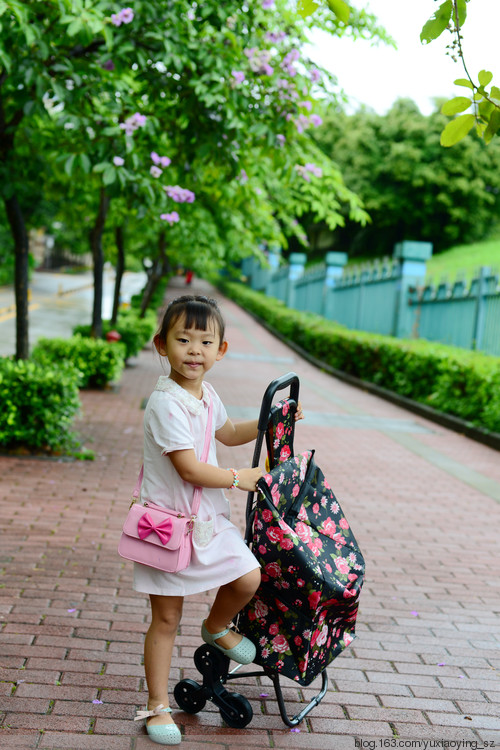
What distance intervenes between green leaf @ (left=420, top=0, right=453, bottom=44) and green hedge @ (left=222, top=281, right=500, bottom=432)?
828 cm

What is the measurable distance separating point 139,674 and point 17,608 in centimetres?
88

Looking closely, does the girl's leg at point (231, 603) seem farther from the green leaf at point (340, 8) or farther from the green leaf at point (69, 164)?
the green leaf at point (69, 164)

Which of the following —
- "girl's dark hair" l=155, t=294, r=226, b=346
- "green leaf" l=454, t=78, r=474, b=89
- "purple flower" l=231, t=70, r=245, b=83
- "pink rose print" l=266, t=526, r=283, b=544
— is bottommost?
"pink rose print" l=266, t=526, r=283, b=544

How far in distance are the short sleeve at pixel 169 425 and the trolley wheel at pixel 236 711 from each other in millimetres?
952

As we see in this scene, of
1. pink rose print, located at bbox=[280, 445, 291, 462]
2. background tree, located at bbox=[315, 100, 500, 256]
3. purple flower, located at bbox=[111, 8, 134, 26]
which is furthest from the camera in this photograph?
background tree, located at bbox=[315, 100, 500, 256]

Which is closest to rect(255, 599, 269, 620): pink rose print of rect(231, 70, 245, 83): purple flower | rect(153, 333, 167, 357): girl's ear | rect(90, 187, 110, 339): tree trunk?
rect(153, 333, 167, 357): girl's ear

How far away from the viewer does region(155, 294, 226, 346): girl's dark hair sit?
2.66m

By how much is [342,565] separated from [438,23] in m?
1.81

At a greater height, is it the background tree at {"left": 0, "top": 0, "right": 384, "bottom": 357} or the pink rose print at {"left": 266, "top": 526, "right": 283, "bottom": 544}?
the background tree at {"left": 0, "top": 0, "right": 384, "bottom": 357}

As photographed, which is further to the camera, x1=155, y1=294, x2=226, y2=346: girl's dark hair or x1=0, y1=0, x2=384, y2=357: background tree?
x1=0, y1=0, x2=384, y2=357: background tree

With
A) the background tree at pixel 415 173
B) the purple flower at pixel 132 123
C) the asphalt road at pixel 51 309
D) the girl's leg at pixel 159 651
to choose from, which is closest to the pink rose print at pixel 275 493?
the girl's leg at pixel 159 651

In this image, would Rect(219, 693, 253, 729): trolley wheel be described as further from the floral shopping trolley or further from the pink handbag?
the pink handbag

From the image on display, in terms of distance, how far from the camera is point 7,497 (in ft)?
18.9

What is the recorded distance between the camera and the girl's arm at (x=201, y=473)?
254 cm
